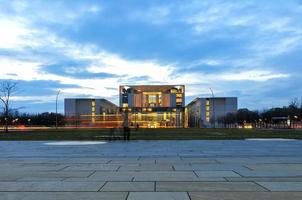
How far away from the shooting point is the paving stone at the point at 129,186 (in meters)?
9.85

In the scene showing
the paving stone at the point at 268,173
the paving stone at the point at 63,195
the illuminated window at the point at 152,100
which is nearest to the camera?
the paving stone at the point at 63,195

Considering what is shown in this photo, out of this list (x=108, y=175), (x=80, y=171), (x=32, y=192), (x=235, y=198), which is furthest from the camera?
(x=80, y=171)

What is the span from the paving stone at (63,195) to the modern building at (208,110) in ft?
523

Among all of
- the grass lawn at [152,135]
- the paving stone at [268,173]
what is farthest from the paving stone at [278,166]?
the grass lawn at [152,135]

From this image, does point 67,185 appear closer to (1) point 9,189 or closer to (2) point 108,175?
(1) point 9,189

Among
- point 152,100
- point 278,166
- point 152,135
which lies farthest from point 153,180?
point 152,100

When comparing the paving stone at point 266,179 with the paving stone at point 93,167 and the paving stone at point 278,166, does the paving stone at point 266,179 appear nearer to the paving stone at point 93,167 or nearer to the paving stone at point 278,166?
the paving stone at point 278,166

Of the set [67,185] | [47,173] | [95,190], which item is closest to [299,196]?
[95,190]

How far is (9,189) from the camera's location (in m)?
10.0

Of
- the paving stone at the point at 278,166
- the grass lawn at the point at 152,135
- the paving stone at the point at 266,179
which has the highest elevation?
the paving stone at the point at 266,179

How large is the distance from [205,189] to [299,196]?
77.4 inches

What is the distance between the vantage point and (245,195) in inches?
355

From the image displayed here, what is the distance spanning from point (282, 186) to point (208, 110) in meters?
176

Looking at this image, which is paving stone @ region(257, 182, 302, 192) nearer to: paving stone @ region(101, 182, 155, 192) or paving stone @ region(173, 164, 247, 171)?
paving stone @ region(101, 182, 155, 192)
